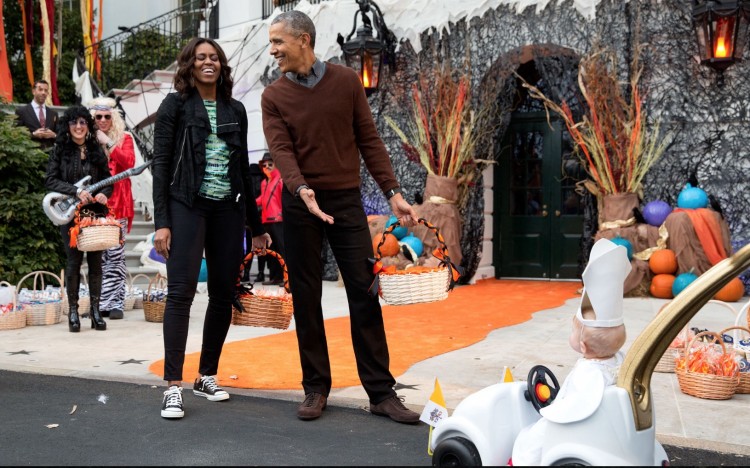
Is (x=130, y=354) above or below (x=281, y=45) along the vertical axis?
below

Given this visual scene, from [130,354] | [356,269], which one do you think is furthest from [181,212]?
[130,354]

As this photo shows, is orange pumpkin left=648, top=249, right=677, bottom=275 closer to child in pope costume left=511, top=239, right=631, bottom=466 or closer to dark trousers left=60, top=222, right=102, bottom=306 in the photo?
A: dark trousers left=60, top=222, right=102, bottom=306

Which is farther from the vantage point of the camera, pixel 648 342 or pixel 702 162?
pixel 702 162

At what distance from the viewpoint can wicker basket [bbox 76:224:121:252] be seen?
544cm

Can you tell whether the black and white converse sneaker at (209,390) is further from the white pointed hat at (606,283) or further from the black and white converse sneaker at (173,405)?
the white pointed hat at (606,283)

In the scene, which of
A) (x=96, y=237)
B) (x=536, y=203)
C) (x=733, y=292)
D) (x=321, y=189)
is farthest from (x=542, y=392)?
(x=536, y=203)

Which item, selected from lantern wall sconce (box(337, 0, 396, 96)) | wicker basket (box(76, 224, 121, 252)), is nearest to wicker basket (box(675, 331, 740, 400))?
wicker basket (box(76, 224, 121, 252))

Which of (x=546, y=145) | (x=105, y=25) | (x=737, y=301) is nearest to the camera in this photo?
(x=737, y=301)

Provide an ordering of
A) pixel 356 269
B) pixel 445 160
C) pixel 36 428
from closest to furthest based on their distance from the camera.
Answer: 1. pixel 36 428
2. pixel 356 269
3. pixel 445 160

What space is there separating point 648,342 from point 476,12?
7.93 m

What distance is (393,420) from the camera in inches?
130

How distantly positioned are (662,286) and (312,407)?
5.55 m

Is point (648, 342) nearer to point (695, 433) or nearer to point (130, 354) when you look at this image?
point (695, 433)

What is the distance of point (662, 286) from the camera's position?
7.84 metres
